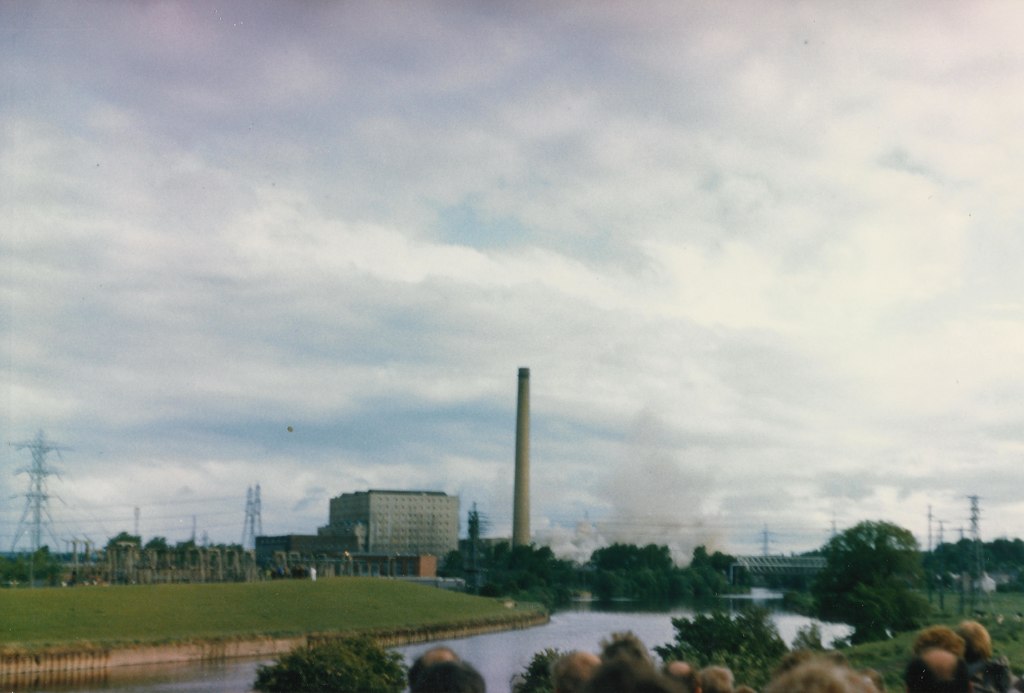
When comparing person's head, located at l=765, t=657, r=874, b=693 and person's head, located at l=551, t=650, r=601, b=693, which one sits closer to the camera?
person's head, located at l=765, t=657, r=874, b=693

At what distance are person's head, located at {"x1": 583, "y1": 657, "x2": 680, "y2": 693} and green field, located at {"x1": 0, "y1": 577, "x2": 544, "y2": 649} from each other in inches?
2007

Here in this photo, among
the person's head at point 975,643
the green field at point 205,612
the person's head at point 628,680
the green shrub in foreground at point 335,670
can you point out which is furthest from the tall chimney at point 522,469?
the person's head at point 628,680

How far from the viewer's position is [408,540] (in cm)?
19775

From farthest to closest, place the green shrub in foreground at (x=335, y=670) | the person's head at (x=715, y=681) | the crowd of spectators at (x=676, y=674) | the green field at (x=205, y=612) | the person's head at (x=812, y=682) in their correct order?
the green field at (x=205, y=612)
the green shrub in foreground at (x=335, y=670)
the person's head at (x=715, y=681)
the crowd of spectators at (x=676, y=674)
the person's head at (x=812, y=682)

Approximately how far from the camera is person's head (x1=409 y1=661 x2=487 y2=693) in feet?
22.3

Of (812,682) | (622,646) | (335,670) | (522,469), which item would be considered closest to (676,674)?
(622,646)

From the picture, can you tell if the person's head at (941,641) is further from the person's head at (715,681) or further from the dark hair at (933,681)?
the person's head at (715,681)

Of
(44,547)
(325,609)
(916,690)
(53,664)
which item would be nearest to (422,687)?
(916,690)

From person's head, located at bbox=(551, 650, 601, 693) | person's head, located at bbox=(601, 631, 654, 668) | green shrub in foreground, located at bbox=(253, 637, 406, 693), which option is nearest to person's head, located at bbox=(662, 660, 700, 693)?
person's head, located at bbox=(601, 631, 654, 668)

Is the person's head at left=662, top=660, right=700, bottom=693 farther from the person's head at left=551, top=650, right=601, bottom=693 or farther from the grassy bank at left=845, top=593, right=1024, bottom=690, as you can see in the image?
the grassy bank at left=845, top=593, right=1024, bottom=690

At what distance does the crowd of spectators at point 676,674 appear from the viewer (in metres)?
4.99

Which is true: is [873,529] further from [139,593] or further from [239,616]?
[139,593]

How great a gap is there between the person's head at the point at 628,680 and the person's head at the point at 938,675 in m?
3.59

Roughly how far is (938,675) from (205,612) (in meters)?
62.6
